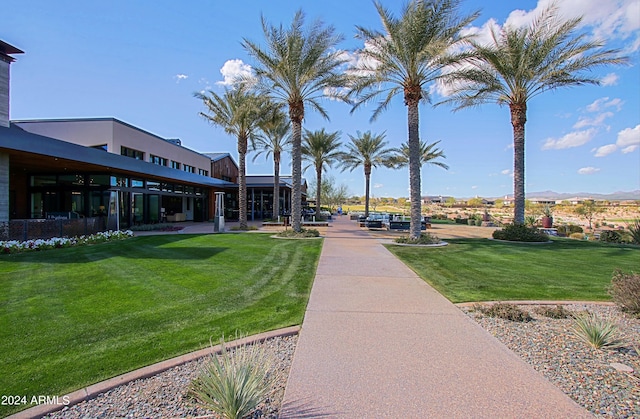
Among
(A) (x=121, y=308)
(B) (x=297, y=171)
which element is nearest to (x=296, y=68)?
(B) (x=297, y=171)

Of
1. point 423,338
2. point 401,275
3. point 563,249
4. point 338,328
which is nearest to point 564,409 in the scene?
point 423,338

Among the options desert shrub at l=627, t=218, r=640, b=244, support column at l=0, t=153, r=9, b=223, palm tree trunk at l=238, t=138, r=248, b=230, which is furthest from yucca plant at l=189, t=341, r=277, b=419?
desert shrub at l=627, t=218, r=640, b=244

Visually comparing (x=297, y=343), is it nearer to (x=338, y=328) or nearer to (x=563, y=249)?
(x=338, y=328)

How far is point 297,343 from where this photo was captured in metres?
4.22

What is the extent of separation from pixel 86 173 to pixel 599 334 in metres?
23.5

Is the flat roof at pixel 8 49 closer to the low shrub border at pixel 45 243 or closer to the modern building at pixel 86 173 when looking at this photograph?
the modern building at pixel 86 173

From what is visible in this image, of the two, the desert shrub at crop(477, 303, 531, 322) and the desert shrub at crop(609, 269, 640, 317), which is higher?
the desert shrub at crop(609, 269, 640, 317)

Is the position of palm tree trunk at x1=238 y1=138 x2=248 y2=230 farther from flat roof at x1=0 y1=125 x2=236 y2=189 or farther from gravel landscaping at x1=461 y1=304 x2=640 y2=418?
gravel landscaping at x1=461 y1=304 x2=640 y2=418

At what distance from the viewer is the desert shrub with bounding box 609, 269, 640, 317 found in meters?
5.45

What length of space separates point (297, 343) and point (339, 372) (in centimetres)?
89

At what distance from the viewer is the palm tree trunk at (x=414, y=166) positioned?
1465cm

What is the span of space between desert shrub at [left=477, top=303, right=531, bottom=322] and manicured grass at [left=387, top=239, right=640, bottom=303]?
648 mm

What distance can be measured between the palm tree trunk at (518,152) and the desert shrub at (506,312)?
12.4 metres

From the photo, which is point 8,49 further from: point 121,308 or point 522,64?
point 522,64
